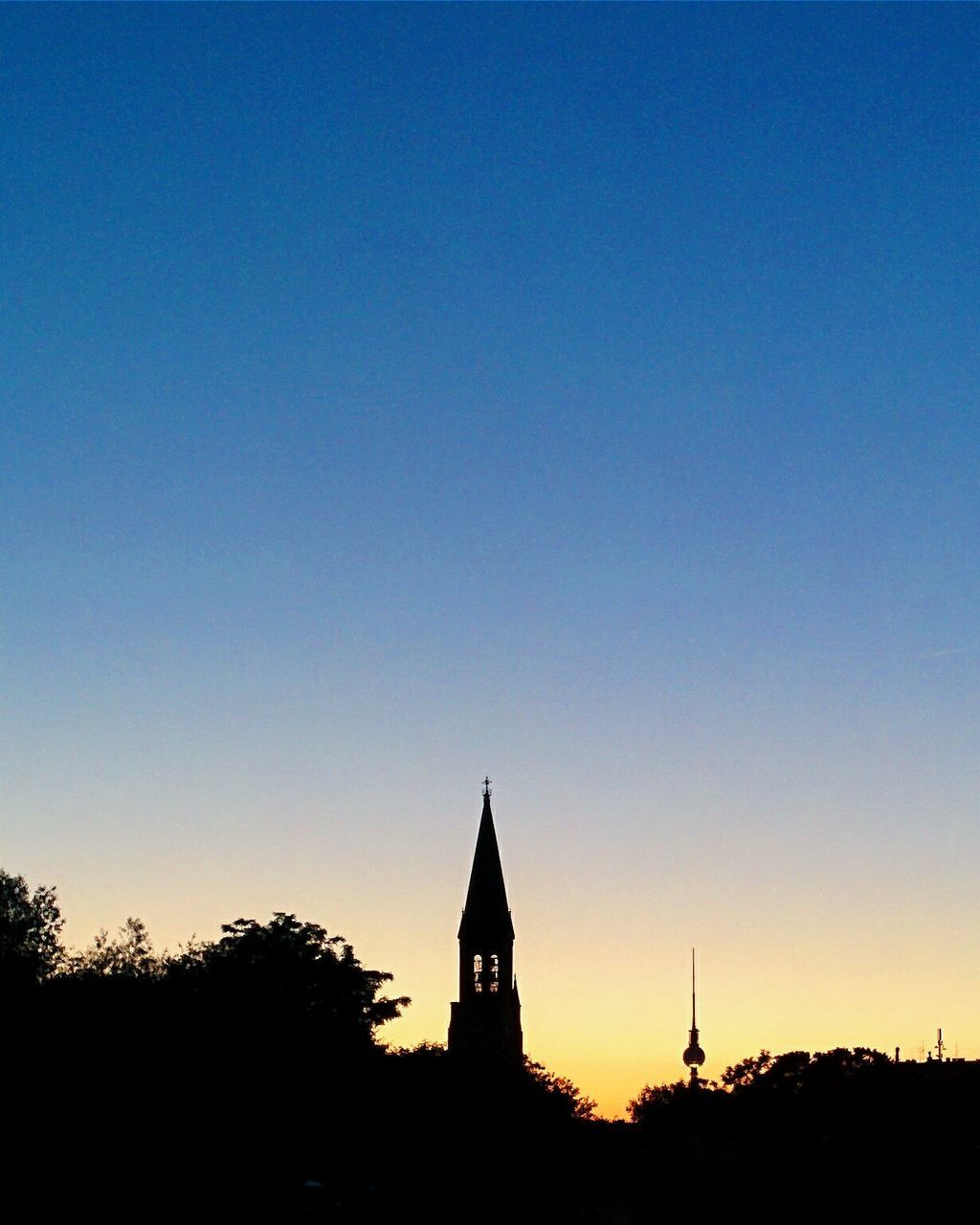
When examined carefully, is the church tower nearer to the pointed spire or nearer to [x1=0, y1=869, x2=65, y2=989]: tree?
the pointed spire

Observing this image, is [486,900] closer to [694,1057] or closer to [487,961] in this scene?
[487,961]

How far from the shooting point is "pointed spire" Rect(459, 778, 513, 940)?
81.1 m

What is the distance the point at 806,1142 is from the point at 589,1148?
910 centimetres

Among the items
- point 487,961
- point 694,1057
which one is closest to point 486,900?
point 487,961

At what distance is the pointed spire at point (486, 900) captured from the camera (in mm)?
81125

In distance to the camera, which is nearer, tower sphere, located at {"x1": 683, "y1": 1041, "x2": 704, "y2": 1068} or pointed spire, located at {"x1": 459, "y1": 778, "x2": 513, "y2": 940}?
tower sphere, located at {"x1": 683, "y1": 1041, "x2": 704, "y2": 1068}

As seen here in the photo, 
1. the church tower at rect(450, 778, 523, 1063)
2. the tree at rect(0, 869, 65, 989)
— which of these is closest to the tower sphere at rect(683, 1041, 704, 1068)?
the church tower at rect(450, 778, 523, 1063)

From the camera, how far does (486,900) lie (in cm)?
8131

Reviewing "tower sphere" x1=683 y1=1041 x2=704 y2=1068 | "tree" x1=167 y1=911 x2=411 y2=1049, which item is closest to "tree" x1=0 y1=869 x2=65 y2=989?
"tree" x1=167 y1=911 x2=411 y2=1049

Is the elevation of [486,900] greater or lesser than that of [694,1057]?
greater

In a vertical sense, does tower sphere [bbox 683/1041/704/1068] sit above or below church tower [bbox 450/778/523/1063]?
below

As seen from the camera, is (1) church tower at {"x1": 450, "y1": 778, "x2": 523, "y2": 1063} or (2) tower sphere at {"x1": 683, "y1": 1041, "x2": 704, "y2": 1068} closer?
(2) tower sphere at {"x1": 683, "y1": 1041, "x2": 704, "y2": 1068}

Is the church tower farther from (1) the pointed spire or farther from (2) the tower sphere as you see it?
(2) the tower sphere

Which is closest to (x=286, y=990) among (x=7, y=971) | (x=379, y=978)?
(x=379, y=978)
